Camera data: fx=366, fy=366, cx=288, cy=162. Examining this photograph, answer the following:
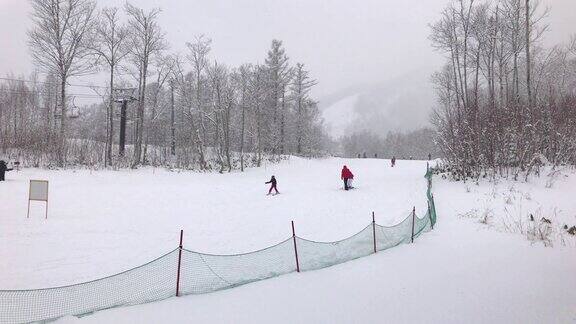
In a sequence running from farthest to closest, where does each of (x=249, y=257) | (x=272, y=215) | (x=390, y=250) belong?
(x=272, y=215) → (x=390, y=250) → (x=249, y=257)

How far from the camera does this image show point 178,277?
6.75 m

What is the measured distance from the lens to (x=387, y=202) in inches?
706

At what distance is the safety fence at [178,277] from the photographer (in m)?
5.79

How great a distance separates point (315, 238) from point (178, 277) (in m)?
6.07

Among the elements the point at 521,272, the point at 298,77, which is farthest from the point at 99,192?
the point at 298,77

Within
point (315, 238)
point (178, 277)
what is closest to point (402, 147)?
point (315, 238)

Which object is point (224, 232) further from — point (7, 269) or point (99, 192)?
point (99, 192)

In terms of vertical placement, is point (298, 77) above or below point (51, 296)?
above

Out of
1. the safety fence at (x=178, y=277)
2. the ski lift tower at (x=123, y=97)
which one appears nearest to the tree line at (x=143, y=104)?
the ski lift tower at (x=123, y=97)

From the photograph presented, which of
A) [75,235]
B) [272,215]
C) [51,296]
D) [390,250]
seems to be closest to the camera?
[51,296]

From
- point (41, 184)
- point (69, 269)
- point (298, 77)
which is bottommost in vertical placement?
point (69, 269)

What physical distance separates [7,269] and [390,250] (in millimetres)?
9131

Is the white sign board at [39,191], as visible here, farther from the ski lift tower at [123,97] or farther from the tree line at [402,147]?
the tree line at [402,147]

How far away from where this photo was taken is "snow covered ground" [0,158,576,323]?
6.10 metres
